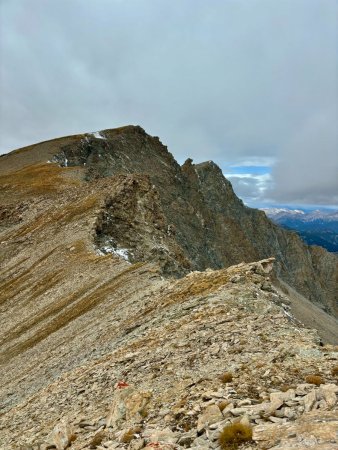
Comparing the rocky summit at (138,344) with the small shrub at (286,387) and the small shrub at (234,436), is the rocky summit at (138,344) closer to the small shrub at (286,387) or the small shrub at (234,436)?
the small shrub at (234,436)

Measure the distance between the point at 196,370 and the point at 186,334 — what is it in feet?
13.1

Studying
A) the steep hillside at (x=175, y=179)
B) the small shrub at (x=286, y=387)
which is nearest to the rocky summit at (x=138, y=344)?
the small shrub at (x=286, y=387)

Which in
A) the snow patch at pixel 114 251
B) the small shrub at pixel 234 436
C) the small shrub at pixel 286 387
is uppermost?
the snow patch at pixel 114 251

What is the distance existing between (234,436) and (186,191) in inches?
4959

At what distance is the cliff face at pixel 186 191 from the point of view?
104 m

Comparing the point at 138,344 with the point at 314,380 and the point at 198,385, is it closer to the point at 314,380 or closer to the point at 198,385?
the point at 198,385

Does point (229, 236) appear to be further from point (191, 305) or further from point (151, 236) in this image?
point (191, 305)

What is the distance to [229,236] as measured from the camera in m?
151

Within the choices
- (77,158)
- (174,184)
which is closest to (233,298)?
(77,158)

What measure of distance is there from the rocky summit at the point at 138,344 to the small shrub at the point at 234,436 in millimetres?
29

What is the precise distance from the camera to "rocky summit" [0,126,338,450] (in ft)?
39.3

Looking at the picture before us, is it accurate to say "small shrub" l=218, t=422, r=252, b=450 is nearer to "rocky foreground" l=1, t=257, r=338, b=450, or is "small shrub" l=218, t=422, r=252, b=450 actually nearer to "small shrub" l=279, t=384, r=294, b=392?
"rocky foreground" l=1, t=257, r=338, b=450

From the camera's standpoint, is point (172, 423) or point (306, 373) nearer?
point (172, 423)

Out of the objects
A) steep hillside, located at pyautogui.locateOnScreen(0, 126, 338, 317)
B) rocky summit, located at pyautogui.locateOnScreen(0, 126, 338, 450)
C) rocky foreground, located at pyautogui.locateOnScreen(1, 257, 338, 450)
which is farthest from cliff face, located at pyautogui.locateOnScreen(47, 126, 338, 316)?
rocky foreground, located at pyautogui.locateOnScreen(1, 257, 338, 450)
